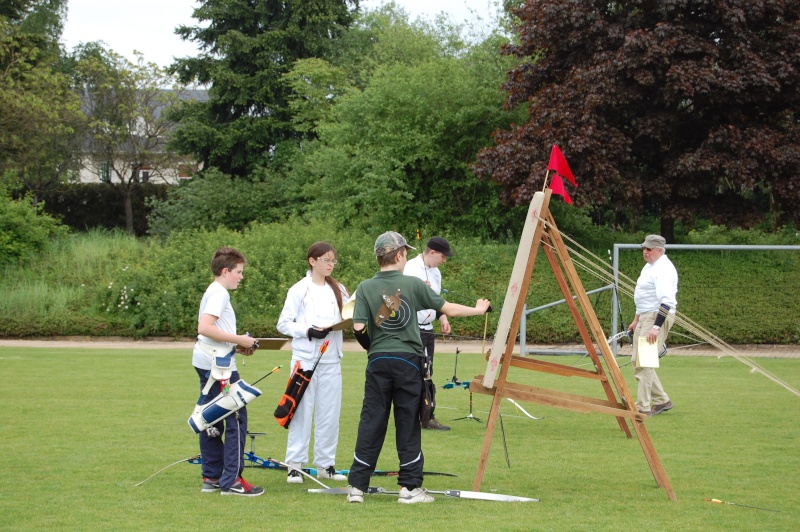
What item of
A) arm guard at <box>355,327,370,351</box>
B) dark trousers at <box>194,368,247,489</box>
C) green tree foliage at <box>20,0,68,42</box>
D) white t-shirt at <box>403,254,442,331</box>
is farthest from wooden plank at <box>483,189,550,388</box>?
green tree foliage at <box>20,0,68,42</box>

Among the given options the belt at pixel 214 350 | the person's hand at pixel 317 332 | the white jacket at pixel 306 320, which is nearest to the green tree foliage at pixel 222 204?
the white jacket at pixel 306 320

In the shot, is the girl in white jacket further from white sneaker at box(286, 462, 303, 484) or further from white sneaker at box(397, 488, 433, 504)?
white sneaker at box(397, 488, 433, 504)

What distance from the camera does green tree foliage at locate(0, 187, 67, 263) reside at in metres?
26.2

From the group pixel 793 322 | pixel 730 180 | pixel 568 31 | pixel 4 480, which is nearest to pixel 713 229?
pixel 730 180

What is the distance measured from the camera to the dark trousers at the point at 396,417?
21.9ft

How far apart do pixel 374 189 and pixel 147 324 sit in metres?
7.44

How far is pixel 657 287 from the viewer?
10.5 meters

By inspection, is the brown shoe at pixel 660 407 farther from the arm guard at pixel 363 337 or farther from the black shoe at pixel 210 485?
the black shoe at pixel 210 485

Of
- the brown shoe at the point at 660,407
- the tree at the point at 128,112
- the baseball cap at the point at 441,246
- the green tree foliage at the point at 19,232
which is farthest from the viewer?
the tree at the point at 128,112

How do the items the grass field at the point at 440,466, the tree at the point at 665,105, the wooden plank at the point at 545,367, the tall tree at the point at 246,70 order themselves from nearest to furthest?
1. the grass field at the point at 440,466
2. the wooden plank at the point at 545,367
3. the tree at the point at 665,105
4. the tall tree at the point at 246,70

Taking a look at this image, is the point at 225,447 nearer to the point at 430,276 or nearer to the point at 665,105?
the point at 430,276

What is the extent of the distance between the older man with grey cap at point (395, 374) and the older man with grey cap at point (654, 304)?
4.22m

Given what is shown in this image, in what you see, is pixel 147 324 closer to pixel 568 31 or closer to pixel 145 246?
pixel 145 246

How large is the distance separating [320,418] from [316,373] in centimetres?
37
